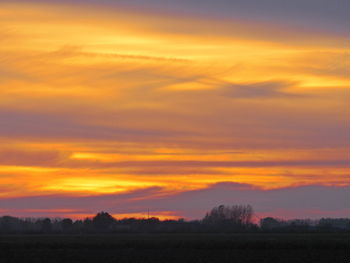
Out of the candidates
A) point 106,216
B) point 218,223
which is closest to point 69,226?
point 106,216

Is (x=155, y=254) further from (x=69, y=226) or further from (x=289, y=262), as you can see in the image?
(x=69, y=226)

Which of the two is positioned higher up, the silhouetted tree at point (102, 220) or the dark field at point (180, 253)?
the silhouetted tree at point (102, 220)

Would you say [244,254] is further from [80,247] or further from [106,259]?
[80,247]

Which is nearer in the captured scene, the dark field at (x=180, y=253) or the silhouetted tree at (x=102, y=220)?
the dark field at (x=180, y=253)

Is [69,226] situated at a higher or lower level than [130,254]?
higher

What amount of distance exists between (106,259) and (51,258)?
169 inches

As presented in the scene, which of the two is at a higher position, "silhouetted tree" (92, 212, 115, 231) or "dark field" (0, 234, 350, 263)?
"silhouetted tree" (92, 212, 115, 231)

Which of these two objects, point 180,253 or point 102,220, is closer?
point 180,253

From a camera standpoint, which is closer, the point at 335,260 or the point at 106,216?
the point at 335,260

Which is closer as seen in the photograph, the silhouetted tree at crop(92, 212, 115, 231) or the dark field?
the dark field

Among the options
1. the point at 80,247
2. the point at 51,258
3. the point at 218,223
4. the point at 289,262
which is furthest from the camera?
the point at 218,223

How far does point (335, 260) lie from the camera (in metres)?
52.3

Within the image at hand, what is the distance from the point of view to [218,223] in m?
196

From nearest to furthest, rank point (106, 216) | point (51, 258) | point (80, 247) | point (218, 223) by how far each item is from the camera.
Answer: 1. point (51, 258)
2. point (80, 247)
3. point (106, 216)
4. point (218, 223)
